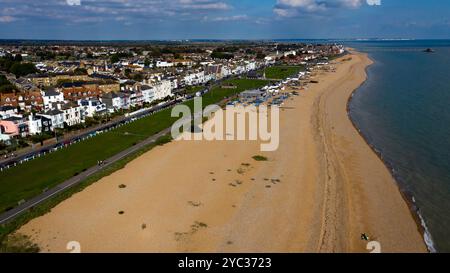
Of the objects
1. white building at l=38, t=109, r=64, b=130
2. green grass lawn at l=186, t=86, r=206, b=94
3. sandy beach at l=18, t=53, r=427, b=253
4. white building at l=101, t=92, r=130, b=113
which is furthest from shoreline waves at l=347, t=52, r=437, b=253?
green grass lawn at l=186, t=86, r=206, b=94

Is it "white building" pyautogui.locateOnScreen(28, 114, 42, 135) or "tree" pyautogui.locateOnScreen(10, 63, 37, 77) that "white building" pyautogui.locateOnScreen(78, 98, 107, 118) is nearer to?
"white building" pyautogui.locateOnScreen(28, 114, 42, 135)

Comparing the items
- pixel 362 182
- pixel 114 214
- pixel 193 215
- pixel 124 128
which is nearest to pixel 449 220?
pixel 362 182

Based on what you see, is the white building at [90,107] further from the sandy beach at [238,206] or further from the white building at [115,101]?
the sandy beach at [238,206]

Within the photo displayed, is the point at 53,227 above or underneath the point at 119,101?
underneath

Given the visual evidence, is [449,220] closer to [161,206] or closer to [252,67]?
[161,206]

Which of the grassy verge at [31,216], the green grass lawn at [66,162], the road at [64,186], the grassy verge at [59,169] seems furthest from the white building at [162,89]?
the grassy verge at [31,216]

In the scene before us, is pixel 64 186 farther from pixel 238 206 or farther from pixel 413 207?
pixel 413 207

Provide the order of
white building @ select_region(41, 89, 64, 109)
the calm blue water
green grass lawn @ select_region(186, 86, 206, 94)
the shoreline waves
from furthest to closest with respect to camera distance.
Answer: green grass lawn @ select_region(186, 86, 206, 94) → white building @ select_region(41, 89, 64, 109) → the calm blue water → the shoreline waves
